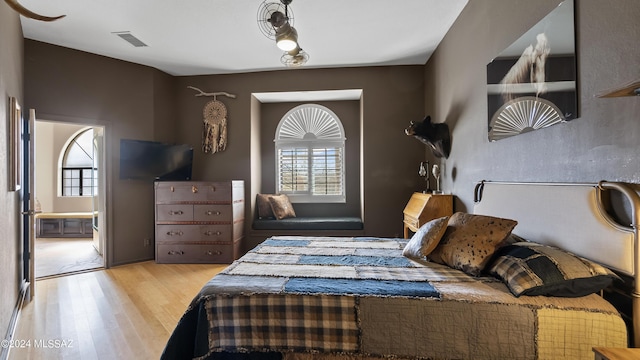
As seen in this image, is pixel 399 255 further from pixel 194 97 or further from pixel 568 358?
pixel 194 97

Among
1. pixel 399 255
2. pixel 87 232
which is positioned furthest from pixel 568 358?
pixel 87 232

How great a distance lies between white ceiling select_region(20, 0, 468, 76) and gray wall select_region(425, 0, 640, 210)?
22.8 inches

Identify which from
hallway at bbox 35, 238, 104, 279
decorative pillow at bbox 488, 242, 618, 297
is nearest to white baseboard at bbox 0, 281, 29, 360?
hallway at bbox 35, 238, 104, 279

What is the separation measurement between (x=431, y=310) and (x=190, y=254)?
3.68 m

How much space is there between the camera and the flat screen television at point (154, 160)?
162 inches

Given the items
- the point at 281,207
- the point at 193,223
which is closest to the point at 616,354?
the point at 281,207

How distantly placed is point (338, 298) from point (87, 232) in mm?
6904

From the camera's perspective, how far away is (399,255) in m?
2.15

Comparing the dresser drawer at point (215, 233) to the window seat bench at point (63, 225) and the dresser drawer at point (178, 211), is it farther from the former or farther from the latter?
the window seat bench at point (63, 225)

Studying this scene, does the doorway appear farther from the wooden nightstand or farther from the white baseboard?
the wooden nightstand

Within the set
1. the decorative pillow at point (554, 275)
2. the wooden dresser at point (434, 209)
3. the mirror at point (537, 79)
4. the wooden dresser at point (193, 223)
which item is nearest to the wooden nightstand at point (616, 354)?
the decorative pillow at point (554, 275)

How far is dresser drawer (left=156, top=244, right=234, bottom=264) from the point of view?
4.18 m

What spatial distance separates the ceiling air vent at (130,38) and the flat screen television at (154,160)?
4.17ft

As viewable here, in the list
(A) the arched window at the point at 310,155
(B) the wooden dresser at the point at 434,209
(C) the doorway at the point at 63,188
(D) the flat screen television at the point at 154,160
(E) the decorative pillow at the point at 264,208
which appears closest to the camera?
(B) the wooden dresser at the point at 434,209
